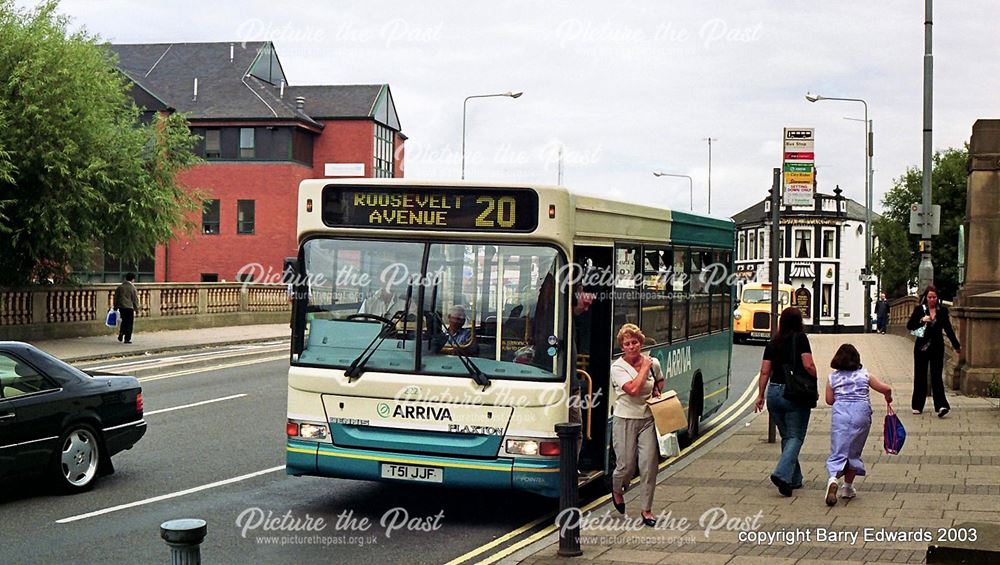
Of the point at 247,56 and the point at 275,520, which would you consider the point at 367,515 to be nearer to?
the point at 275,520

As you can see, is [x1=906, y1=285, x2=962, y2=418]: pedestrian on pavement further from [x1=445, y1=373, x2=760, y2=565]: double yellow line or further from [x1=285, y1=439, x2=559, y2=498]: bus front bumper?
[x1=285, y1=439, x2=559, y2=498]: bus front bumper

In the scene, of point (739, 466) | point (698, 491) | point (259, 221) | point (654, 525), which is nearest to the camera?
point (654, 525)

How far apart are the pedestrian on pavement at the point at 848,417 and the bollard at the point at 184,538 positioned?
6300mm

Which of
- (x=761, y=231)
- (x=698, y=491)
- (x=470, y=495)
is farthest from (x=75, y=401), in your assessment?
(x=761, y=231)

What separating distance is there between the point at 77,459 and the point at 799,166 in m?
9.65

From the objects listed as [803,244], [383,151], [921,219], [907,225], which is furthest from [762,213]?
[921,219]

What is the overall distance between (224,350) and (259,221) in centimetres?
3884

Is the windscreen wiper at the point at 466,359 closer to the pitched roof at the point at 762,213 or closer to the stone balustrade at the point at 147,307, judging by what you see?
the stone balustrade at the point at 147,307

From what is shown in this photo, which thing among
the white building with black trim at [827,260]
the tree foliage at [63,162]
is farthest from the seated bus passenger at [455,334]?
the white building with black trim at [827,260]

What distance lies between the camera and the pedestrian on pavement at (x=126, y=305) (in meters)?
30.2

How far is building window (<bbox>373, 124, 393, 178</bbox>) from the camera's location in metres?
73.6

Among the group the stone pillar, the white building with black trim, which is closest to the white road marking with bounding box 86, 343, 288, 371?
the stone pillar

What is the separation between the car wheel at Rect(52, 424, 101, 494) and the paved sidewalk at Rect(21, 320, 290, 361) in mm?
15048

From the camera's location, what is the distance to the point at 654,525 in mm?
9367
